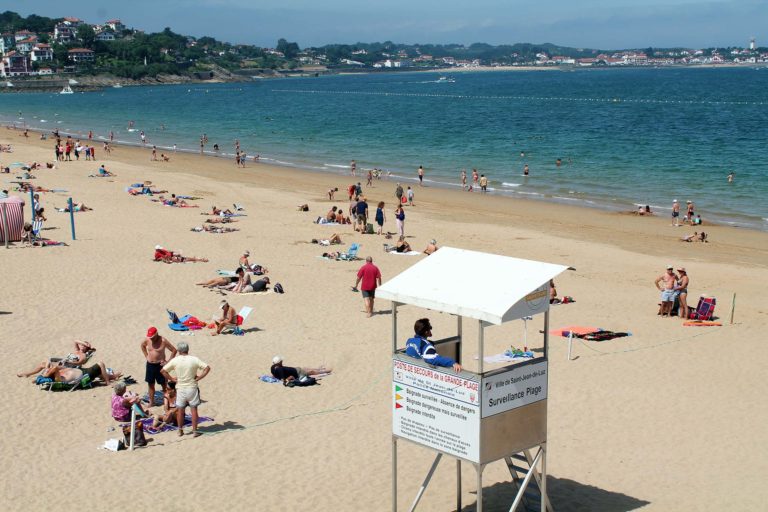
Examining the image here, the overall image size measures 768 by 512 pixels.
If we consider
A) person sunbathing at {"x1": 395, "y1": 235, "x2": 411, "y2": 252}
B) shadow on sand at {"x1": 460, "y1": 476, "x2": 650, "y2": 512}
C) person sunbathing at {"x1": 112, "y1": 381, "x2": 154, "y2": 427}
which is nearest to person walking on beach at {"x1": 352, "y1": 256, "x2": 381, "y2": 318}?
person sunbathing at {"x1": 112, "y1": 381, "x2": 154, "y2": 427}

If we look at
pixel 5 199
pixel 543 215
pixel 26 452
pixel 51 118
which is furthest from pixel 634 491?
pixel 51 118

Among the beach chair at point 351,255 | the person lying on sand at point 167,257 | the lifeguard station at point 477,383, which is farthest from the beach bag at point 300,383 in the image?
the beach chair at point 351,255

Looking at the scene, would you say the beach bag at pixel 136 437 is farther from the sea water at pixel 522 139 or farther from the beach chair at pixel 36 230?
the sea water at pixel 522 139

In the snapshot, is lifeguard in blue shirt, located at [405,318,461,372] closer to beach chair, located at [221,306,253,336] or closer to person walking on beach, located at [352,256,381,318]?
beach chair, located at [221,306,253,336]

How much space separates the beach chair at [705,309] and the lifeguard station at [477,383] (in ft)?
30.3

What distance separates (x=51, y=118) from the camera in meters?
89.1

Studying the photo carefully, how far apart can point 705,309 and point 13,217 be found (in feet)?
50.4

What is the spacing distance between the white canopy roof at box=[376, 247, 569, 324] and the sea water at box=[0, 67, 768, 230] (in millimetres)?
24837

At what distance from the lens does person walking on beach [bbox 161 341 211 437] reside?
10281 mm

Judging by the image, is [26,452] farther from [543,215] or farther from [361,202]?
[543,215]

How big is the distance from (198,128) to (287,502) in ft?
226

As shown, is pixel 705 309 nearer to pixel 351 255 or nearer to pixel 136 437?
pixel 351 255

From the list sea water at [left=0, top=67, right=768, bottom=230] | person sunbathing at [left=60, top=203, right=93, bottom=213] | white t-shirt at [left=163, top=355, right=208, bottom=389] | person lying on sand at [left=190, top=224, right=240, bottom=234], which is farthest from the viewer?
sea water at [left=0, top=67, right=768, bottom=230]

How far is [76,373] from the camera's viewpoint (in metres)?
12.3
